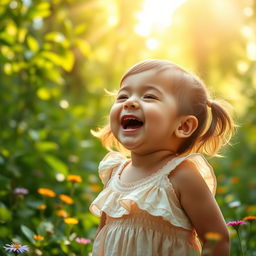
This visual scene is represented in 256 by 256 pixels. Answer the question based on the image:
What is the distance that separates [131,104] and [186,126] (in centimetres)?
20

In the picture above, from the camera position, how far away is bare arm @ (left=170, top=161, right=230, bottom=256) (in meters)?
1.53

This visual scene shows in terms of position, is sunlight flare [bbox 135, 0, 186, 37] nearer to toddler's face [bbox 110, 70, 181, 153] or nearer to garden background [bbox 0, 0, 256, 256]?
garden background [bbox 0, 0, 256, 256]

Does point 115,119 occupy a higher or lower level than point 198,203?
higher

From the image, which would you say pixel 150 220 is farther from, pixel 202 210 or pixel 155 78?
pixel 155 78

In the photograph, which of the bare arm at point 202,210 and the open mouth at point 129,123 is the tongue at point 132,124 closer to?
the open mouth at point 129,123

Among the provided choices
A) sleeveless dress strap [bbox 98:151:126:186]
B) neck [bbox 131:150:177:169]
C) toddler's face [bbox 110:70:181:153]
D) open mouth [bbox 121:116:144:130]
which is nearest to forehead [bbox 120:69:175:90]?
toddler's face [bbox 110:70:181:153]

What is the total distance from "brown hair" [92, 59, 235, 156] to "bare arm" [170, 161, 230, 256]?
0.21 metres

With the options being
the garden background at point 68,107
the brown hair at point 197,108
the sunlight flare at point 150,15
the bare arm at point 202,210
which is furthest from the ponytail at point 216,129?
the sunlight flare at point 150,15

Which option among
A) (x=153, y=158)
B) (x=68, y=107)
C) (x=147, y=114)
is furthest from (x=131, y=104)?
→ (x=68, y=107)

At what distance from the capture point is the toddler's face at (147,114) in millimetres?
1625

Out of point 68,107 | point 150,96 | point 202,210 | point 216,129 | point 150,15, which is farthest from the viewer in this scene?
point 150,15

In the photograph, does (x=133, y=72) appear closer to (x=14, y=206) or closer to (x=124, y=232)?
(x=124, y=232)

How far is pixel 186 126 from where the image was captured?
170 cm

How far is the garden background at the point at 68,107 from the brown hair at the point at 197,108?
12 centimetres
